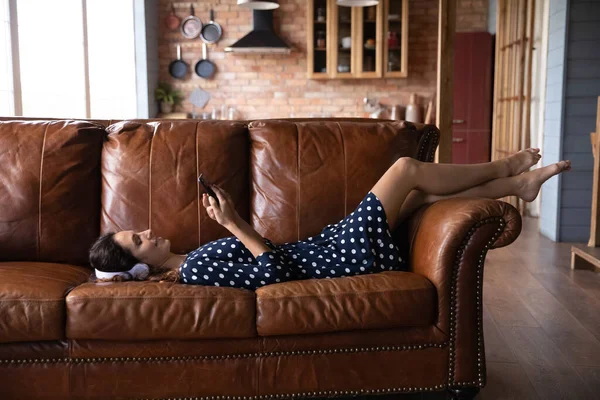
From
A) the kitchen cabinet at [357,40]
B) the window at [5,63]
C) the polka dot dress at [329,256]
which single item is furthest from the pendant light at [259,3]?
the polka dot dress at [329,256]

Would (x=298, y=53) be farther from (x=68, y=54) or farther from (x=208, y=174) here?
(x=208, y=174)

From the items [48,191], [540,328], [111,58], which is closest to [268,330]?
[48,191]

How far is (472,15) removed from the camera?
812 centimetres

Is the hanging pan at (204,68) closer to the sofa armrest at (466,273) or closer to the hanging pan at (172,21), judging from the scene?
the hanging pan at (172,21)

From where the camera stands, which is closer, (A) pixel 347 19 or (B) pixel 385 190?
(B) pixel 385 190

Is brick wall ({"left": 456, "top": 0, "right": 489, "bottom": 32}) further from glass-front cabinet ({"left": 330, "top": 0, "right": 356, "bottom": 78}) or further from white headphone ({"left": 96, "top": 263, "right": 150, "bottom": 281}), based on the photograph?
white headphone ({"left": 96, "top": 263, "right": 150, "bottom": 281})

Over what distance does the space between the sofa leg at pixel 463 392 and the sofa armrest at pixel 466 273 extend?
0.03 meters

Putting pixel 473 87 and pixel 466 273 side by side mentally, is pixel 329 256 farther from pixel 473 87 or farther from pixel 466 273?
pixel 473 87

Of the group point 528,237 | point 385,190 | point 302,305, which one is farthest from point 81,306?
point 528,237

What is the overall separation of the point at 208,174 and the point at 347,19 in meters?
5.60

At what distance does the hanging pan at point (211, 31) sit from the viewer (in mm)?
8266

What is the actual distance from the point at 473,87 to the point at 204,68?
3.34m

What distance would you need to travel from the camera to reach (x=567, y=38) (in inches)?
209

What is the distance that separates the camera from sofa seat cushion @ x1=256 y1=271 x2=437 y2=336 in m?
2.19
